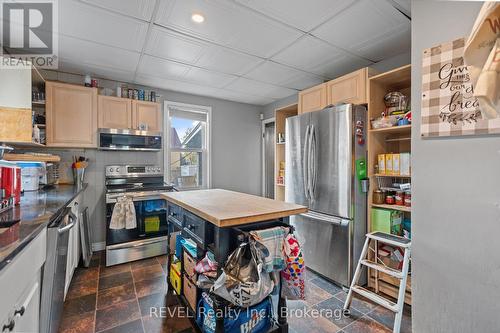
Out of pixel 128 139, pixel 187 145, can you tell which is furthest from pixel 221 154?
pixel 128 139

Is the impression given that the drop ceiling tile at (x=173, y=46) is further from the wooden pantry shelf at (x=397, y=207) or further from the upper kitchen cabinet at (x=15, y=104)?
the wooden pantry shelf at (x=397, y=207)

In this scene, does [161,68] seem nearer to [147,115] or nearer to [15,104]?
[147,115]

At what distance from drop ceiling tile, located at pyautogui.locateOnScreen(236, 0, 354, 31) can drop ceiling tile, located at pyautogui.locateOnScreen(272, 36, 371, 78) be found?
11.3 inches

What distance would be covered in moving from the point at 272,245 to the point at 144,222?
2237 millimetres

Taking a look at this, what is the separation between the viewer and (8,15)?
189 cm

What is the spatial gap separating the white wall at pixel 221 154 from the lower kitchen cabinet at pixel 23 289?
88.8 inches

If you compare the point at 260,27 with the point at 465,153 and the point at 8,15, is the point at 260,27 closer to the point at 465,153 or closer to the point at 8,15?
the point at 465,153

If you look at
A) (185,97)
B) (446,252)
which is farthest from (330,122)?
(185,97)

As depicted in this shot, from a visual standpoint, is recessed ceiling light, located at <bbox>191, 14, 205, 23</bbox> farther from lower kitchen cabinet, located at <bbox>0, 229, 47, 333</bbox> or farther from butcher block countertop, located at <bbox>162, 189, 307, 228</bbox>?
lower kitchen cabinet, located at <bbox>0, 229, 47, 333</bbox>

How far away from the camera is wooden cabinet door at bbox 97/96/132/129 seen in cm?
302

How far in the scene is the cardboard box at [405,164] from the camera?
6.93 ft

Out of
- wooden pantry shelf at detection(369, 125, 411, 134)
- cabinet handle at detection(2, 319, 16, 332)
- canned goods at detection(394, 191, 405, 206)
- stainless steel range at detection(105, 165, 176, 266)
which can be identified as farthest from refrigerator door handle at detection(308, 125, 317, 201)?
cabinet handle at detection(2, 319, 16, 332)

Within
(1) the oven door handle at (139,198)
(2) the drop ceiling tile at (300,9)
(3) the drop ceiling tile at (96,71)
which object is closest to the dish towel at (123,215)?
(1) the oven door handle at (139,198)

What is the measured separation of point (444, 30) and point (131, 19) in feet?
7.52
